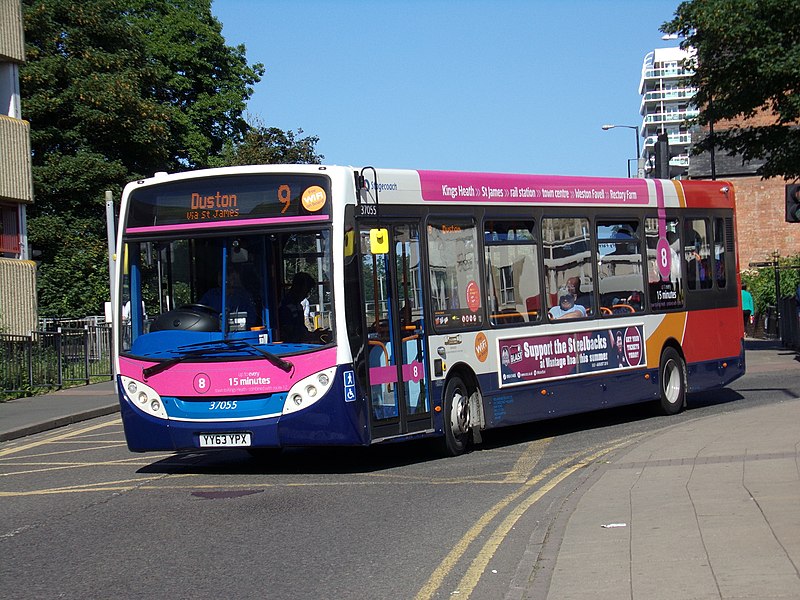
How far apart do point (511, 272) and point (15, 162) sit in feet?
82.3

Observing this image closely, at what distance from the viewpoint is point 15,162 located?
120ft

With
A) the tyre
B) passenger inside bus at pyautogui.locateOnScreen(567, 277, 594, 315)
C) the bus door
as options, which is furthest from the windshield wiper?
passenger inside bus at pyautogui.locateOnScreen(567, 277, 594, 315)

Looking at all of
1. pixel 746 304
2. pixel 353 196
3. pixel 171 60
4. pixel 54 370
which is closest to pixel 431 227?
pixel 353 196

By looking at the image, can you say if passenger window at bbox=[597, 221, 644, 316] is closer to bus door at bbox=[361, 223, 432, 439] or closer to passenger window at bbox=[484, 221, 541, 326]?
passenger window at bbox=[484, 221, 541, 326]

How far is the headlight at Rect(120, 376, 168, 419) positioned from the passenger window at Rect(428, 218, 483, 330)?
3123 millimetres

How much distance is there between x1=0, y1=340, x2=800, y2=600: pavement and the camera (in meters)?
6.82

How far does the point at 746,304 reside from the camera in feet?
137

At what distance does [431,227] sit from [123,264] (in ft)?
11.0

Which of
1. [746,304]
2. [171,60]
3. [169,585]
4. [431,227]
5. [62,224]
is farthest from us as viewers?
[171,60]

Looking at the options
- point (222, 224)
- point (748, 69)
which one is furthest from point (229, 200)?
point (748, 69)

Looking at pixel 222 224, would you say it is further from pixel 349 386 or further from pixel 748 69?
pixel 748 69

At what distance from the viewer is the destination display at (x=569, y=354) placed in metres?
15.1

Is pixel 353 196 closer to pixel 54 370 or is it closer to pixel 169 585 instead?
pixel 169 585

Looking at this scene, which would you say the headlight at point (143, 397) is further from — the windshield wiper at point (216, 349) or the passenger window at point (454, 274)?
the passenger window at point (454, 274)
